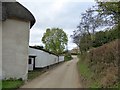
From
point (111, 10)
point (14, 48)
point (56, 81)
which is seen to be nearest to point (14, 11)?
point (14, 48)

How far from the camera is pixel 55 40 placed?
Answer: 271ft

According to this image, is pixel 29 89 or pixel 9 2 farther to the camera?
pixel 9 2

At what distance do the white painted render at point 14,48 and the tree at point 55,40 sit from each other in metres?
55.4

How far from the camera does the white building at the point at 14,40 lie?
23438 millimetres

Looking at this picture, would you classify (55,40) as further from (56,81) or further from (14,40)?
(56,81)

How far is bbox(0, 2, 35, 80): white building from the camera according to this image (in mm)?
23438

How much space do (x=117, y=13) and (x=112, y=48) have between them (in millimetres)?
3368

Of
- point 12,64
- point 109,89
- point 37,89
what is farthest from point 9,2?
point 109,89

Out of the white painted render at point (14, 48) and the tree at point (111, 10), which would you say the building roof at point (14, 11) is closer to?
the white painted render at point (14, 48)

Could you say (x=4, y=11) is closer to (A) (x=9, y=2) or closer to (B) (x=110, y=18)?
(A) (x=9, y=2)

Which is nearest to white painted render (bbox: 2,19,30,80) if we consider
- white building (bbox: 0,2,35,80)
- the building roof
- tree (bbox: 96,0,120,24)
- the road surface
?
white building (bbox: 0,2,35,80)

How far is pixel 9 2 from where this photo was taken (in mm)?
24719

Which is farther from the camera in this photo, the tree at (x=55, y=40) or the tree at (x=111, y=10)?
the tree at (x=55, y=40)

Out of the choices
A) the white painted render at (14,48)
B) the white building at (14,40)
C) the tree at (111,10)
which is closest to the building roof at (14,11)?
the white building at (14,40)
